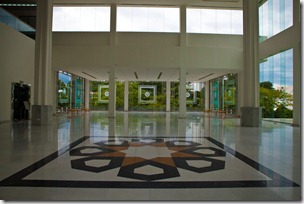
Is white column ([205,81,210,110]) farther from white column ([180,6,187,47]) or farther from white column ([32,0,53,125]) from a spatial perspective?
white column ([32,0,53,125])

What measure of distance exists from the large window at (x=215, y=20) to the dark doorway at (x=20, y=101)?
13.6 meters

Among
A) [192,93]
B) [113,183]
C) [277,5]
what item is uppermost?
[277,5]

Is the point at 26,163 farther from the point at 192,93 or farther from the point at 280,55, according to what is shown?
the point at 192,93

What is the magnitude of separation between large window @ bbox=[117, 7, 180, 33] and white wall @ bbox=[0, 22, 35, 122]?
7406mm

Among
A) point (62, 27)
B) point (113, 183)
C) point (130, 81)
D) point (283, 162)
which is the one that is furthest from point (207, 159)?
point (130, 81)

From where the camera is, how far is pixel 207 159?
5.96 meters

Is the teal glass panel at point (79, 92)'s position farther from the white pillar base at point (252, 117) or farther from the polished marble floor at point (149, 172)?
the polished marble floor at point (149, 172)

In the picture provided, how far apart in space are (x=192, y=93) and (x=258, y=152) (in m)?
28.2

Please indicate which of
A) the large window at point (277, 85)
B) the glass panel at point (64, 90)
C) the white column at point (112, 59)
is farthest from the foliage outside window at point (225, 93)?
the glass panel at point (64, 90)

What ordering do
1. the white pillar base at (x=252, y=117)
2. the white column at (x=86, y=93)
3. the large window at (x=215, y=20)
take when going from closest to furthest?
the white pillar base at (x=252, y=117) < the large window at (x=215, y=20) < the white column at (x=86, y=93)

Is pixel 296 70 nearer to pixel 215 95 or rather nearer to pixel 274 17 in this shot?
pixel 274 17

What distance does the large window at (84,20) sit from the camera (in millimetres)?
21344

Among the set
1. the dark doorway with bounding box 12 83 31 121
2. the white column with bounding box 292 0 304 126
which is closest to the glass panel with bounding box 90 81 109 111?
the dark doorway with bounding box 12 83 31 121

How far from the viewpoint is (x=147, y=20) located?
21453 mm
